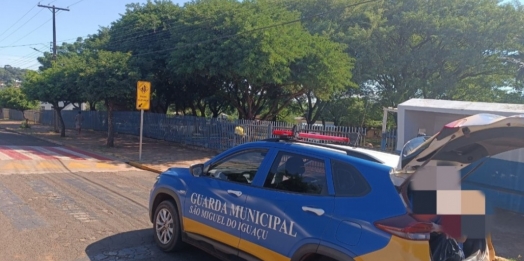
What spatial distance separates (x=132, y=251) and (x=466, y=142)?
13.9 feet

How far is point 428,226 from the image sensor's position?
3240mm

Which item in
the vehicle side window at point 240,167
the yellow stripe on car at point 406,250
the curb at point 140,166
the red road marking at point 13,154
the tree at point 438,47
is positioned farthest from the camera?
the tree at point 438,47

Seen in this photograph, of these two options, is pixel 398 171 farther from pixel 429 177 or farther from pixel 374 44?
pixel 374 44

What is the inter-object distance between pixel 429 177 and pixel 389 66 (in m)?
22.2

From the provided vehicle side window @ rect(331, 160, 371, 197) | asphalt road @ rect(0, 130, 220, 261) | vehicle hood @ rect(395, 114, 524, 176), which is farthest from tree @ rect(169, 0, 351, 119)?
vehicle hood @ rect(395, 114, 524, 176)

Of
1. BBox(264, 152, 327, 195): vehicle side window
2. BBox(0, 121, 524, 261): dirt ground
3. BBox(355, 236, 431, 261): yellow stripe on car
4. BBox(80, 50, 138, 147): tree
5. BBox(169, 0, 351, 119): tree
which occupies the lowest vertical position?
BBox(0, 121, 524, 261): dirt ground

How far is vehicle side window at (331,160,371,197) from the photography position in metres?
3.57

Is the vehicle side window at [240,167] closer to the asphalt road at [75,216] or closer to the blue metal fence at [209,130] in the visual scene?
the asphalt road at [75,216]

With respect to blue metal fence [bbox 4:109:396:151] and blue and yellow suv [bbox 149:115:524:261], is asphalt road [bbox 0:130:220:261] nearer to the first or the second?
blue and yellow suv [bbox 149:115:524:261]

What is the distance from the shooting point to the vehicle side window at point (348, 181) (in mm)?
3570

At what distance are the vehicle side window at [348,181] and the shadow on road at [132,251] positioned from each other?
2393 mm

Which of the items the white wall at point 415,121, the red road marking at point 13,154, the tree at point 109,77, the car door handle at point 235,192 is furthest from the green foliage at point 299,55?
the car door handle at point 235,192

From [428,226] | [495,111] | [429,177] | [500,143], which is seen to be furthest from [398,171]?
[495,111]

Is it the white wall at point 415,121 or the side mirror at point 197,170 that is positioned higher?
the white wall at point 415,121
